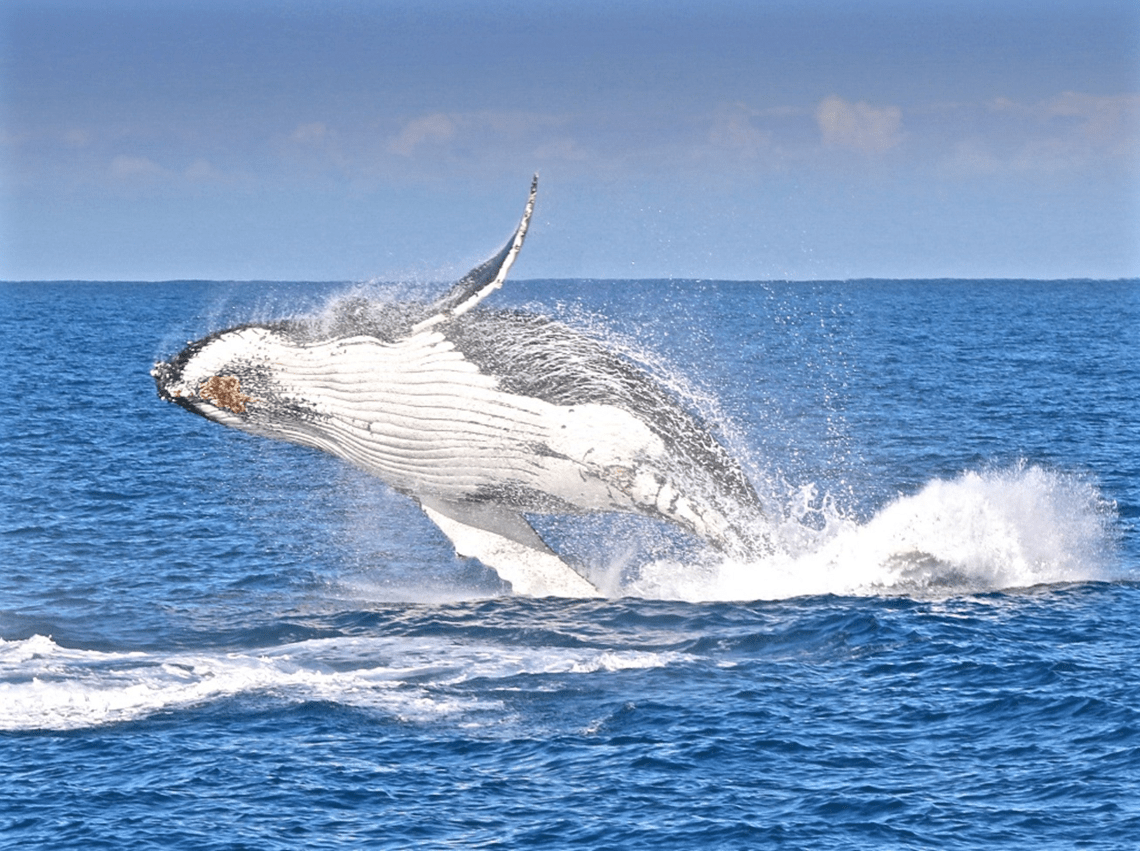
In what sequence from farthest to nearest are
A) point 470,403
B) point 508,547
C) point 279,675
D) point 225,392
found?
point 508,547
point 279,675
point 470,403
point 225,392

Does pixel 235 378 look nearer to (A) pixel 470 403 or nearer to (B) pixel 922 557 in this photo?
(A) pixel 470 403

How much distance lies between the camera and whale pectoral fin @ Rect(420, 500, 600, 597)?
1991cm

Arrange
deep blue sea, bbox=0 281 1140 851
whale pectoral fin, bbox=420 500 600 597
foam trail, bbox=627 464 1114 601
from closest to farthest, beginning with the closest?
1. deep blue sea, bbox=0 281 1140 851
2. whale pectoral fin, bbox=420 500 600 597
3. foam trail, bbox=627 464 1114 601

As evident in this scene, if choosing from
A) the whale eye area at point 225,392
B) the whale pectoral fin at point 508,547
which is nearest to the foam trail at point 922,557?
the whale pectoral fin at point 508,547

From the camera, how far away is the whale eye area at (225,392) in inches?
698

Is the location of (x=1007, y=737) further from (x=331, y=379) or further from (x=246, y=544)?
(x=246, y=544)

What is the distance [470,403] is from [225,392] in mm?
2945

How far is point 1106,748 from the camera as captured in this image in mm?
17750

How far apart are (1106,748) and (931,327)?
120904 mm

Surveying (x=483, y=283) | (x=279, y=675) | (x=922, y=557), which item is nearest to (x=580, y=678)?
(x=279, y=675)

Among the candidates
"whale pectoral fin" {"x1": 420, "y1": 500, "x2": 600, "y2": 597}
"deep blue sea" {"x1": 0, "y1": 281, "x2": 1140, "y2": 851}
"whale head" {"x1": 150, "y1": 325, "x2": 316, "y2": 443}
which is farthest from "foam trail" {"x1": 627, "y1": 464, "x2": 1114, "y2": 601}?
"whale head" {"x1": 150, "y1": 325, "x2": 316, "y2": 443}

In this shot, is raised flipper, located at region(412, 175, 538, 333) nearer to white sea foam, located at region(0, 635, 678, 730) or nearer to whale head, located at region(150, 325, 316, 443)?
whale head, located at region(150, 325, 316, 443)

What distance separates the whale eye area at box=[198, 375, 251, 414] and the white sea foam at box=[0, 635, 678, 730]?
13.2 feet

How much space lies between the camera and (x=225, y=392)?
1780cm
